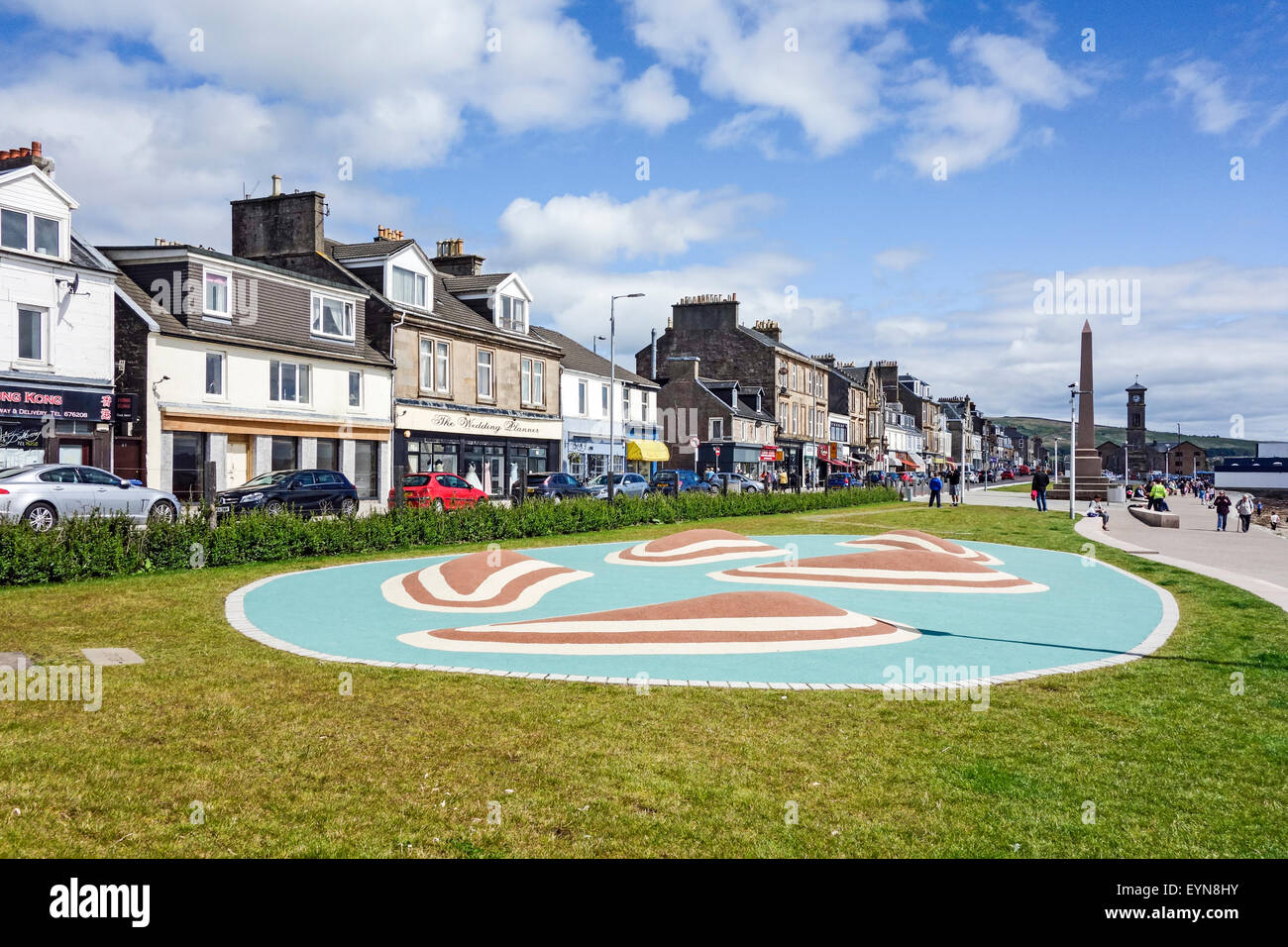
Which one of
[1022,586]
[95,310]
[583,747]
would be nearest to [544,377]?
[95,310]

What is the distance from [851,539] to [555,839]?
22614mm

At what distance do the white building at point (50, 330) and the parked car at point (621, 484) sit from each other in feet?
61.8

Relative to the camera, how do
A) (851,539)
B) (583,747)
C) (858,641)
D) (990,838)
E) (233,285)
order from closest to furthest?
1. (990,838)
2. (583,747)
3. (858,641)
4. (851,539)
5. (233,285)

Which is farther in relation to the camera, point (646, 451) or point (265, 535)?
point (646, 451)

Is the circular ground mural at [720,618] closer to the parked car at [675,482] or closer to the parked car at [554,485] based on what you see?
the parked car at [554,485]

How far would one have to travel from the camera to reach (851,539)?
88.6 feet

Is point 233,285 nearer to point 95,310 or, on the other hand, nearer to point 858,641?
point 95,310

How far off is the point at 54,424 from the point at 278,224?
15.3m

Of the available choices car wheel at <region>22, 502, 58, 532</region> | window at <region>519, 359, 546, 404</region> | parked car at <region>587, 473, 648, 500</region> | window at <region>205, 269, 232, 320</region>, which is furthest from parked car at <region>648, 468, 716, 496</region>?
car wheel at <region>22, 502, 58, 532</region>

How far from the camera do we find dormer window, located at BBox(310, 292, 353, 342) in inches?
1487

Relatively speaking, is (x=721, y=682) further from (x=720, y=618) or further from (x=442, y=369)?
(x=442, y=369)

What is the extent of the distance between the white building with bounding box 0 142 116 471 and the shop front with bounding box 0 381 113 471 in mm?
26

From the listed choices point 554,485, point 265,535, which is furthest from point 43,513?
point 554,485

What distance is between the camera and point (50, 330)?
28609 millimetres
